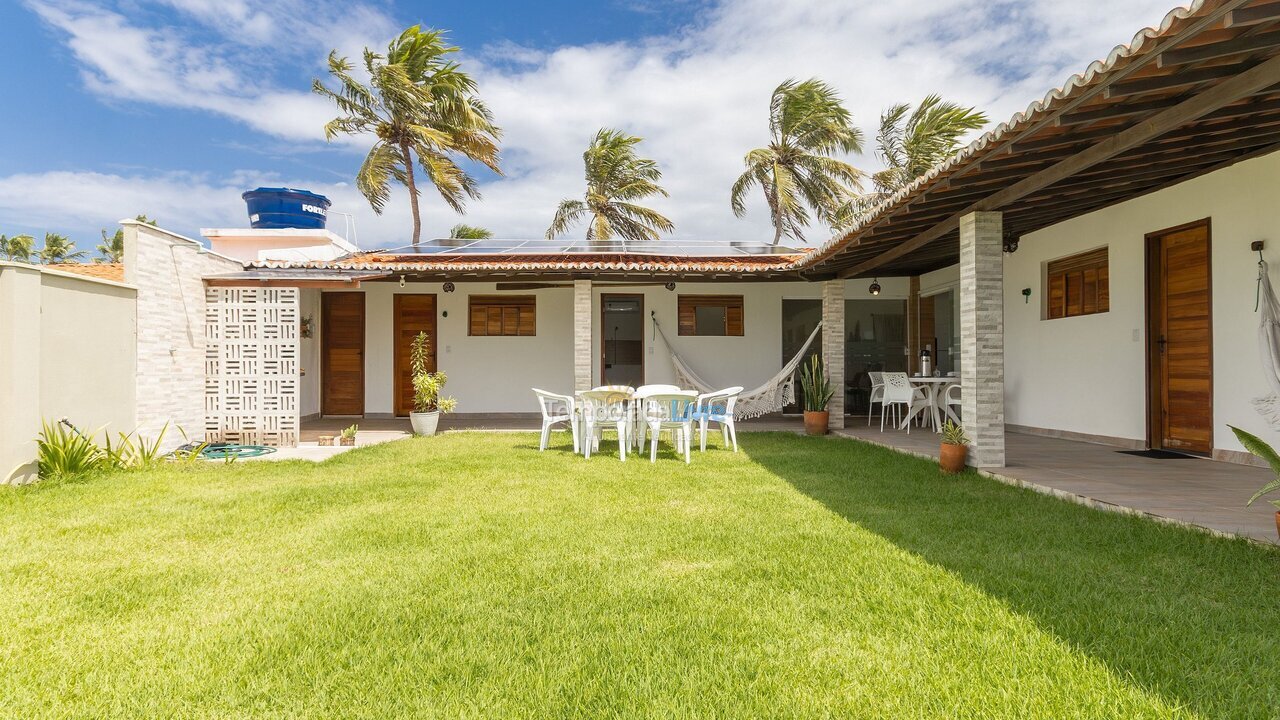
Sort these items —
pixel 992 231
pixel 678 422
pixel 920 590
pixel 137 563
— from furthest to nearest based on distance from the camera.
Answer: pixel 678 422 → pixel 992 231 → pixel 137 563 → pixel 920 590

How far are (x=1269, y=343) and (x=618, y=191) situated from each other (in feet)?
47.5

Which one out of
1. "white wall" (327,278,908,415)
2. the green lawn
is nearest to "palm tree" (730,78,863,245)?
"white wall" (327,278,908,415)

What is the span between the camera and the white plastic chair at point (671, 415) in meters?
6.42

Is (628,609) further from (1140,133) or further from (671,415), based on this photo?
(671,415)

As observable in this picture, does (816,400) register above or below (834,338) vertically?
below

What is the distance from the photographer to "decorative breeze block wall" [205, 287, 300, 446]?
7711 mm

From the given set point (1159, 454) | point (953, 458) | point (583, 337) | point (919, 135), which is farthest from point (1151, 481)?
point (919, 135)

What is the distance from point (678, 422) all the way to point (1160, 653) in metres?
4.66

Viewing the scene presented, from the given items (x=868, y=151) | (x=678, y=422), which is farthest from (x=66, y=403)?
(x=868, y=151)

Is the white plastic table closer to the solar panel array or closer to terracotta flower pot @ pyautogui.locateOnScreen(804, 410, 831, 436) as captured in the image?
terracotta flower pot @ pyautogui.locateOnScreen(804, 410, 831, 436)

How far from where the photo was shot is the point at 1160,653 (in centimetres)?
213

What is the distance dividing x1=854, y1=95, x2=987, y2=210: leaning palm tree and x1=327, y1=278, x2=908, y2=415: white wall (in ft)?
14.4

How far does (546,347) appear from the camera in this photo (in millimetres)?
10852

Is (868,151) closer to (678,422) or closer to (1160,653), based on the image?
(678,422)
